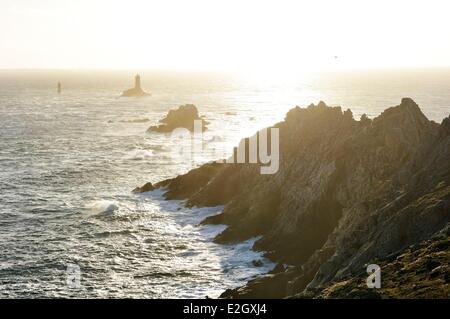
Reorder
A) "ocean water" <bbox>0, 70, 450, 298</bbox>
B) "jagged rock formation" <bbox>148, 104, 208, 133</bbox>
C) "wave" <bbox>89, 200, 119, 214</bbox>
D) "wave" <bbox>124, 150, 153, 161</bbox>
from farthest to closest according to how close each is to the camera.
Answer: "jagged rock formation" <bbox>148, 104, 208, 133</bbox> → "wave" <bbox>124, 150, 153, 161</bbox> → "wave" <bbox>89, 200, 119, 214</bbox> → "ocean water" <bbox>0, 70, 450, 298</bbox>

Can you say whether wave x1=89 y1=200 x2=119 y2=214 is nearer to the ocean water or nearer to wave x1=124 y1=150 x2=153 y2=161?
the ocean water

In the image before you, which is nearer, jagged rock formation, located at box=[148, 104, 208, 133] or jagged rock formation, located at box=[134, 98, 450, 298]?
jagged rock formation, located at box=[134, 98, 450, 298]

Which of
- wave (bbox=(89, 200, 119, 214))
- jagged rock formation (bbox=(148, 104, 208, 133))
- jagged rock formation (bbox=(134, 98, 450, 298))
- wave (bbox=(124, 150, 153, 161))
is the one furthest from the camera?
jagged rock formation (bbox=(148, 104, 208, 133))

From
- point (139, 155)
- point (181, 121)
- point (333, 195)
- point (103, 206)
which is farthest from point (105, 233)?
point (181, 121)

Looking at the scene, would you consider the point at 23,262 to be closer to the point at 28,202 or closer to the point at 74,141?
the point at 28,202

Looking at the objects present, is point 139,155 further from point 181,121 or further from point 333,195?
point 333,195

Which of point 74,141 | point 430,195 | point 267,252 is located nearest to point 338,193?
point 267,252

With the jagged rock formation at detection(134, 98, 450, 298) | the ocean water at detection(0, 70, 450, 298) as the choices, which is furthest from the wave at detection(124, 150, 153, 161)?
the jagged rock formation at detection(134, 98, 450, 298)
